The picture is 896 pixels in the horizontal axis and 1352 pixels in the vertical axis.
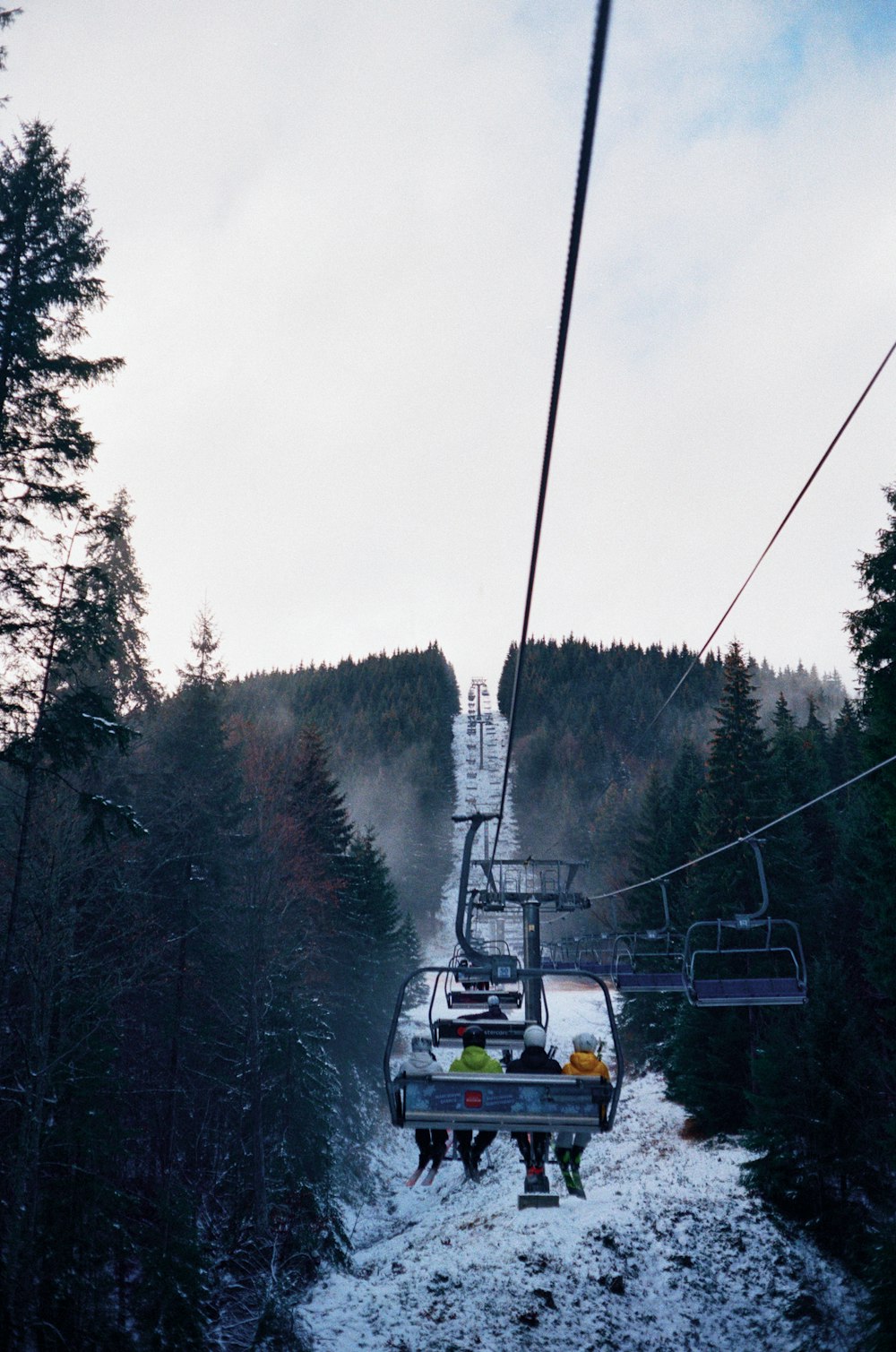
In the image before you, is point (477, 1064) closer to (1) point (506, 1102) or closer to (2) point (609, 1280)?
(1) point (506, 1102)

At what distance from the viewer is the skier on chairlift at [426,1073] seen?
9.70 metres

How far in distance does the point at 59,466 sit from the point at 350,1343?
18.9 m

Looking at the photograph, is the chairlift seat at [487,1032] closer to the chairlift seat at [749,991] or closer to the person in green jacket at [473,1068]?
the person in green jacket at [473,1068]

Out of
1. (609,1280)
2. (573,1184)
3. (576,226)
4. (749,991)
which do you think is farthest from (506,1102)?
(609,1280)

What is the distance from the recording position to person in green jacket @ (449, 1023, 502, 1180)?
1016cm

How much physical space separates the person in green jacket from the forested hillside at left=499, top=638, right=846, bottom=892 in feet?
192

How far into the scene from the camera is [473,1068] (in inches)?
400

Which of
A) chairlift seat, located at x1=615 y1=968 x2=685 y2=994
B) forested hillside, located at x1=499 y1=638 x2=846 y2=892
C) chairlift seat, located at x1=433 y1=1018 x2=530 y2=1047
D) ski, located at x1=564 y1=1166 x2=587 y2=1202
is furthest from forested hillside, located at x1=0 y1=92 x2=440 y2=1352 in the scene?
forested hillside, located at x1=499 y1=638 x2=846 y2=892

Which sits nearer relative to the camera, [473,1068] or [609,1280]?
[473,1068]

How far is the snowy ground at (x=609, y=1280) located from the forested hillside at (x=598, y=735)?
4435 cm

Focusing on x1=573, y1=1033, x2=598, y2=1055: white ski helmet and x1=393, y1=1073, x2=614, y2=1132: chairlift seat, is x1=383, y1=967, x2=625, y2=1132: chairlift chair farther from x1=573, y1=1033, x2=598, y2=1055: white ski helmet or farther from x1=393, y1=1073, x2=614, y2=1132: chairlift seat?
x1=573, y1=1033, x2=598, y2=1055: white ski helmet

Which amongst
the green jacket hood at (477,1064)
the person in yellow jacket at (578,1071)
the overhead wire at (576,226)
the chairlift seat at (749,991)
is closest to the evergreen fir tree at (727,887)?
the chairlift seat at (749,991)

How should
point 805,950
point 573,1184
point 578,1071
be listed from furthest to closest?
1. point 805,950
2. point 573,1184
3. point 578,1071

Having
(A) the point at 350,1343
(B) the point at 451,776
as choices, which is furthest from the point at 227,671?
(B) the point at 451,776
